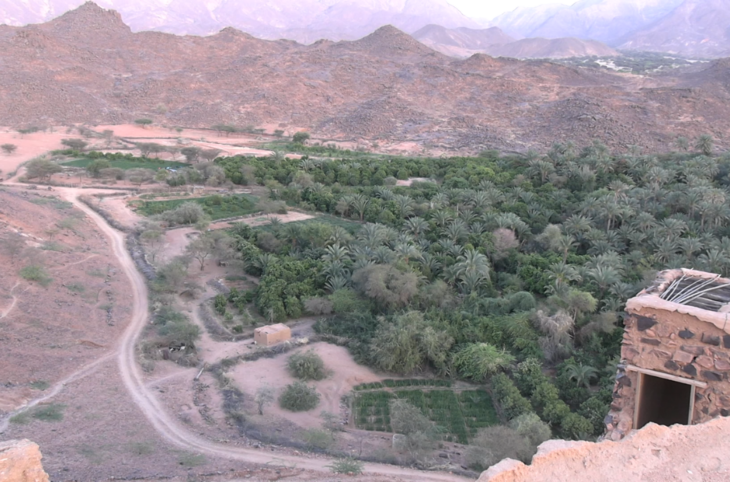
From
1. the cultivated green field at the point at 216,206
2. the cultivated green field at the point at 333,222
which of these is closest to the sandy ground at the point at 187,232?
the cultivated green field at the point at 333,222

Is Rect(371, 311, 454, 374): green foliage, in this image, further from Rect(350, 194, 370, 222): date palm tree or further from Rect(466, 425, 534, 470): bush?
Rect(350, 194, 370, 222): date palm tree

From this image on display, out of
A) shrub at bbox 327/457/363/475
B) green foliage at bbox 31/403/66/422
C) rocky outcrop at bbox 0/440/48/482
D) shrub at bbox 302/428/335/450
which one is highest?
rocky outcrop at bbox 0/440/48/482

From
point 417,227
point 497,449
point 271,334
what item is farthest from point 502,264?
point 497,449

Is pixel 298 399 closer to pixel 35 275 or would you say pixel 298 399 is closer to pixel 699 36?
pixel 35 275

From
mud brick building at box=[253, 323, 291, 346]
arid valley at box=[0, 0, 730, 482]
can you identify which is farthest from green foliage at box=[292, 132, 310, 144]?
mud brick building at box=[253, 323, 291, 346]

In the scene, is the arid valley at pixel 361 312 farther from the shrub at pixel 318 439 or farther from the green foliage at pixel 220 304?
the green foliage at pixel 220 304

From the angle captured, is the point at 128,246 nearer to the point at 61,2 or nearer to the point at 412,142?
the point at 412,142
